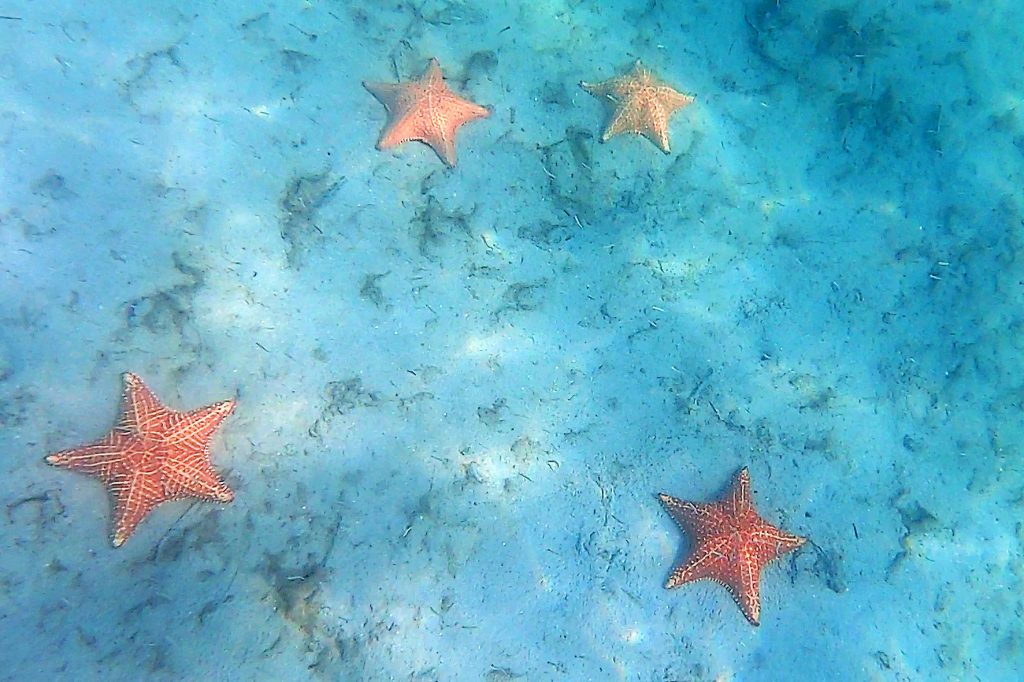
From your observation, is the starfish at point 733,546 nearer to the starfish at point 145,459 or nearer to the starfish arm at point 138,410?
the starfish at point 145,459

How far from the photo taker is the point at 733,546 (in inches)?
186

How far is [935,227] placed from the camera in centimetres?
614

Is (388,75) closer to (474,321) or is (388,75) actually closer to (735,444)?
(474,321)

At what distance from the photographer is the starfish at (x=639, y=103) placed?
18.8ft

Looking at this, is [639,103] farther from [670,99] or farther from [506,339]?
[506,339]

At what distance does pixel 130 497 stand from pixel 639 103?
5.52 m

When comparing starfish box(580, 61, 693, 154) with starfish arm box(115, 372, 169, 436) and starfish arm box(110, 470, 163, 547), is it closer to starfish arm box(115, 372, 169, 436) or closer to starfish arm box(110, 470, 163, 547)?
starfish arm box(115, 372, 169, 436)

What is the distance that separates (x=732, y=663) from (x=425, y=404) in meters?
3.35

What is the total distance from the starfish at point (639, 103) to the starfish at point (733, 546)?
3484 mm

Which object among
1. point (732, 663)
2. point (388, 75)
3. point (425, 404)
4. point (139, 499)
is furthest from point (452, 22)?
point (732, 663)

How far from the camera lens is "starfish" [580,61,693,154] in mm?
5742

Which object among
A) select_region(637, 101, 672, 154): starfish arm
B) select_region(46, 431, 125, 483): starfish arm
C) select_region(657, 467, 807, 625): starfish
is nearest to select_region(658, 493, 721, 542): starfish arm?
select_region(657, 467, 807, 625): starfish

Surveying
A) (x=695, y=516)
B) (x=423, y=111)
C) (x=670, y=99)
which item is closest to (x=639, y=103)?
(x=670, y=99)

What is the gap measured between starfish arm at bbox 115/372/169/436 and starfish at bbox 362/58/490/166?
2.85 meters
